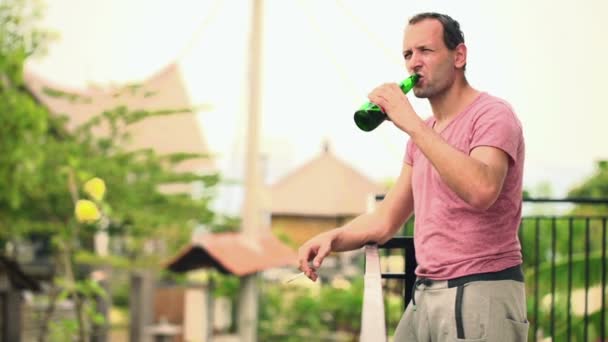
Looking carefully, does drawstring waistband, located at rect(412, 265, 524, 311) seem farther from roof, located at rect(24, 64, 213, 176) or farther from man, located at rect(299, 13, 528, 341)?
roof, located at rect(24, 64, 213, 176)

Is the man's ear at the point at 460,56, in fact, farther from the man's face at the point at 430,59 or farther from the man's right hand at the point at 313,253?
the man's right hand at the point at 313,253

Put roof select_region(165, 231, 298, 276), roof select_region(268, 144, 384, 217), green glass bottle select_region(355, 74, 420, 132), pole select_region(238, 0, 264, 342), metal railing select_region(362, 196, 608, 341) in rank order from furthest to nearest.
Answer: roof select_region(268, 144, 384, 217) → pole select_region(238, 0, 264, 342) → roof select_region(165, 231, 298, 276) → metal railing select_region(362, 196, 608, 341) → green glass bottle select_region(355, 74, 420, 132)

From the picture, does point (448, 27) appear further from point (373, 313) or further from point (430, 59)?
point (373, 313)

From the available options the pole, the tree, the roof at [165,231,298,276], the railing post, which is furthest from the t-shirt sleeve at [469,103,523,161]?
the pole

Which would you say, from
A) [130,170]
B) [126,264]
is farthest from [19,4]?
[126,264]

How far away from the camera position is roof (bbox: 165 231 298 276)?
12.1 meters

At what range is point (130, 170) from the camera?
18312mm

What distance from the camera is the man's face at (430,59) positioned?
1.84 m

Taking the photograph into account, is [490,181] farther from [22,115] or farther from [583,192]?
[583,192]

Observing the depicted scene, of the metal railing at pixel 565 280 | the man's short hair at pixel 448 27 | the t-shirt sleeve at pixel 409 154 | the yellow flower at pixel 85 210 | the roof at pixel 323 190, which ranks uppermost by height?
the roof at pixel 323 190

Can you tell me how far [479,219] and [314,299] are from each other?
16335 millimetres

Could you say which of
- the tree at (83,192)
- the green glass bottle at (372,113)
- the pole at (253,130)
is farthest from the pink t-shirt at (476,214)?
the pole at (253,130)

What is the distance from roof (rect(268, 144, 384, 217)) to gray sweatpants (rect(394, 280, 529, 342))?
28.7 metres

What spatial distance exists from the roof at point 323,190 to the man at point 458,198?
94.2 feet
